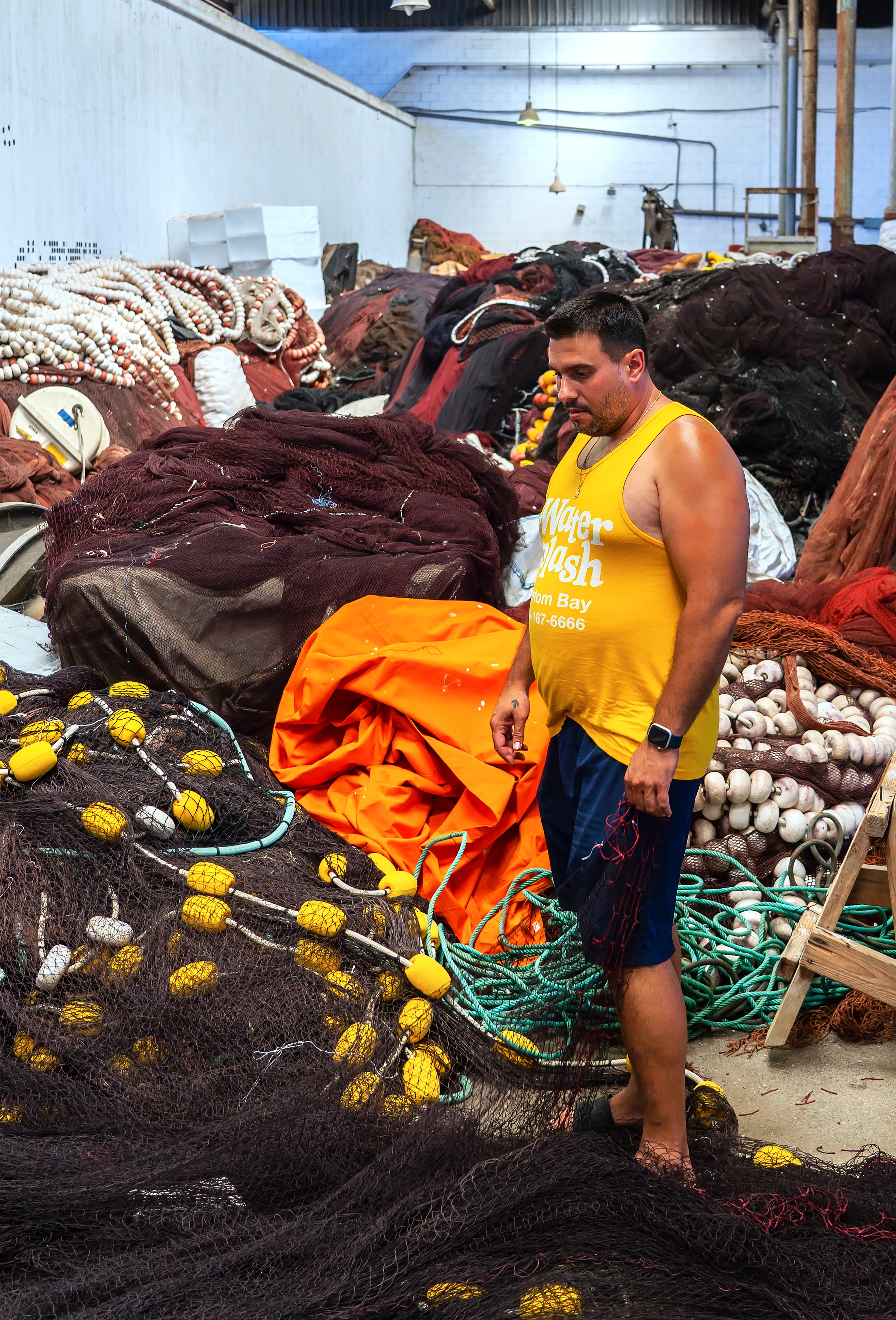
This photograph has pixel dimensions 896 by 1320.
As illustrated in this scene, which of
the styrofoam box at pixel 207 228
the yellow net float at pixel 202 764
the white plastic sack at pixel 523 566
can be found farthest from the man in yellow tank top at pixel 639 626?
the styrofoam box at pixel 207 228

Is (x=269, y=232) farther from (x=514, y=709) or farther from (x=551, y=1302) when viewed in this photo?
(x=551, y=1302)

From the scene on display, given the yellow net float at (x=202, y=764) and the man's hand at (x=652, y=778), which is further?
the yellow net float at (x=202, y=764)

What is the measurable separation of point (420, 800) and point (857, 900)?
1.24 m

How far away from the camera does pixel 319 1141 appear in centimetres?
188

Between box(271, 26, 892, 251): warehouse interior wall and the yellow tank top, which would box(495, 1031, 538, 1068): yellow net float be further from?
box(271, 26, 892, 251): warehouse interior wall

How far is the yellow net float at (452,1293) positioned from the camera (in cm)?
160

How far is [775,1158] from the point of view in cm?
204

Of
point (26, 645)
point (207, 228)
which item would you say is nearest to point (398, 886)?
point (26, 645)

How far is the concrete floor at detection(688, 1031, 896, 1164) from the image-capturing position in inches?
96.7

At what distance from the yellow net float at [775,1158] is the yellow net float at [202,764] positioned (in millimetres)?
1711

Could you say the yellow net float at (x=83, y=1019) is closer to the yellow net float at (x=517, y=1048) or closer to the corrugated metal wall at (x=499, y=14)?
the yellow net float at (x=517, y=1048)

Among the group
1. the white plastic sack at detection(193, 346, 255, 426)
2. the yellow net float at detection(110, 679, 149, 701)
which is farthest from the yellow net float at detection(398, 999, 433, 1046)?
the white plastic sack at detection(193, 346, 255, 426)

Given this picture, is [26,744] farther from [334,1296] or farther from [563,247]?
[563,247]

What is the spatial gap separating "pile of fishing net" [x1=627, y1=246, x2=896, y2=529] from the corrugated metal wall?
19364 mm
